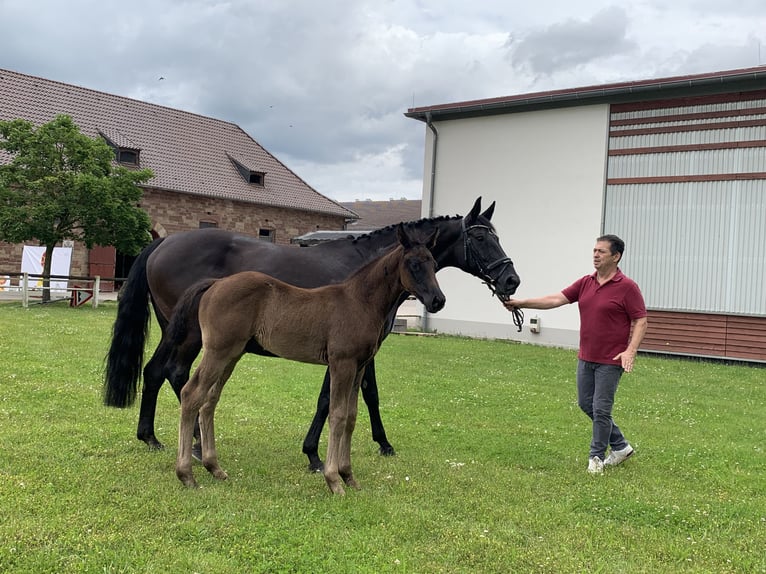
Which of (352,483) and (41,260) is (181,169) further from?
(352,483)

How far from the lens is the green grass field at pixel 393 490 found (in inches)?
142

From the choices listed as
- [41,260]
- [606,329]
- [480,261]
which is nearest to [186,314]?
[480,261]

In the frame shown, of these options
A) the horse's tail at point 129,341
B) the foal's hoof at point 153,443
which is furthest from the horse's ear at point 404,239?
the horse's tail at point 129,341

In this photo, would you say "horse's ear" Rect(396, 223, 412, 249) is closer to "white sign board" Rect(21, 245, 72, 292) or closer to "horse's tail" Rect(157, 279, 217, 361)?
"horse's tail" Rect(157, 279, 217, 361)

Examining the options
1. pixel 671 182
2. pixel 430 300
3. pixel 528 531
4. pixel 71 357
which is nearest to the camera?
pixel 528 531

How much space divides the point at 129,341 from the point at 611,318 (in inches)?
175

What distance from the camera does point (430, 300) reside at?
439 centimetres

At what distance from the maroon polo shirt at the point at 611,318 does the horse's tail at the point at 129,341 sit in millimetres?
4169

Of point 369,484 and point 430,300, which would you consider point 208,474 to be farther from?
point 430,300

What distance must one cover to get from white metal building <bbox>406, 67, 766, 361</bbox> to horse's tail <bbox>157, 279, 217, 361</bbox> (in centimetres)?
1279

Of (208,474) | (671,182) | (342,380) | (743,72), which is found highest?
(743,72)

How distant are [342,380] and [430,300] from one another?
86 centimetres

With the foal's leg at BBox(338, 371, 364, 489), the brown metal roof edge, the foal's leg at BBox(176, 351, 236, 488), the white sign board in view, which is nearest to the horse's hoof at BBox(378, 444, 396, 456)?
the foal's leg at BBox(338, 371, 364, 489)

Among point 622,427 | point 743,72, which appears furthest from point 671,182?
point 622,427
